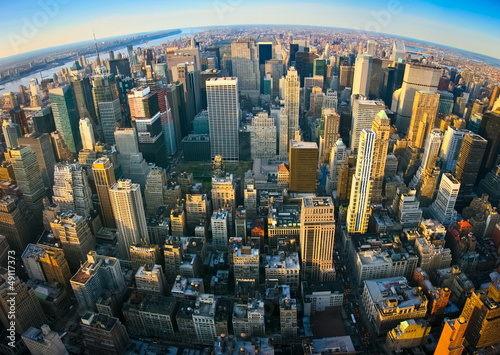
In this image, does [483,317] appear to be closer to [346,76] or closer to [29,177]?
[29,177]

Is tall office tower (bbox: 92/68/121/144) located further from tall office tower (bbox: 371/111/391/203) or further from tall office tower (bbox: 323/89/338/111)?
tall office tower (bbox: 371/111/391/203)

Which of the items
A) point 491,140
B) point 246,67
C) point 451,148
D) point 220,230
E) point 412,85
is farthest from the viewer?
point 246,67

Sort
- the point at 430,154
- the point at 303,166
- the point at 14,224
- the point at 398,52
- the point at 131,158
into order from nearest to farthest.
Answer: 1. the point at 14,224
2. the point at 303,166
3. the point at 430,154
4. the point at 131,158
5. the point at 398,52

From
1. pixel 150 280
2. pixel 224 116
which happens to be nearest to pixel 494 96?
pixel 224 116

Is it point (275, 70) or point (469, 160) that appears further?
point (275, 70)

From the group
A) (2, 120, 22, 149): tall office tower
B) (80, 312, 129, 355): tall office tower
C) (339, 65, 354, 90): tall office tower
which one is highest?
(339, 65, 354, 90): tall office tower

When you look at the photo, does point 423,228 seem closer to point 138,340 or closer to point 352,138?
point 352,138

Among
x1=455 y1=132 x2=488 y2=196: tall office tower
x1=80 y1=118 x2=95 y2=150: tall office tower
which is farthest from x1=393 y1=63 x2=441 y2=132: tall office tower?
x1=80 y1=118 x2=95 y2=150: tall office tower
